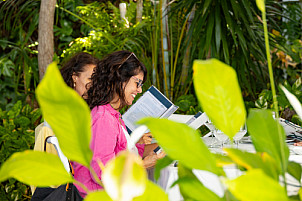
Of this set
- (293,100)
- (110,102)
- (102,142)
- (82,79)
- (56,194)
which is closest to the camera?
(293,100)

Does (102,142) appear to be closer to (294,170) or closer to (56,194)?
(56,194)

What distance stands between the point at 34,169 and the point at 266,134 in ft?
0.69

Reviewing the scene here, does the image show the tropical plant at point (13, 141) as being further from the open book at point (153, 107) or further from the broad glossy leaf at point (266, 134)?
→ the broad glossy leaf at point (266, 134)

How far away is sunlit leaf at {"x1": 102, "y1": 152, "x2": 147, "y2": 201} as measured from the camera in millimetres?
269

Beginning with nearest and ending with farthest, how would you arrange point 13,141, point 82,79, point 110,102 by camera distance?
point 110,102 < point 82,79 < point 13,141

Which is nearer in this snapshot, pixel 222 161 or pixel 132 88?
pixel 222 161

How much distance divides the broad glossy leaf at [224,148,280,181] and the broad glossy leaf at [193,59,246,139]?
0.8 inches

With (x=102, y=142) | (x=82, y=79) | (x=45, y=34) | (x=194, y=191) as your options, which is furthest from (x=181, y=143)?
(x=45, y=34)

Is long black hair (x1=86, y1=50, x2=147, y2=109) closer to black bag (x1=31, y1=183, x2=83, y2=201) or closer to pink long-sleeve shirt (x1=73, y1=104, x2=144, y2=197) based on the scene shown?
pink long-sleeve shirt (x1=73, y1=104, x2=144, y2=197)

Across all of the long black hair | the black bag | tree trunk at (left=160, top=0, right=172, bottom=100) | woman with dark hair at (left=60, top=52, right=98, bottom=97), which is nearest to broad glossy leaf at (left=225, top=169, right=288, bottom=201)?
the black bag

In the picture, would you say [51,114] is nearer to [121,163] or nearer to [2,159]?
[121,163]

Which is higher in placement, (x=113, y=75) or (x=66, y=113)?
(x=66, y=113)

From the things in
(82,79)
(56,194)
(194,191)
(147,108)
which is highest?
(194,191)

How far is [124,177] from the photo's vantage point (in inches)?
10.6
